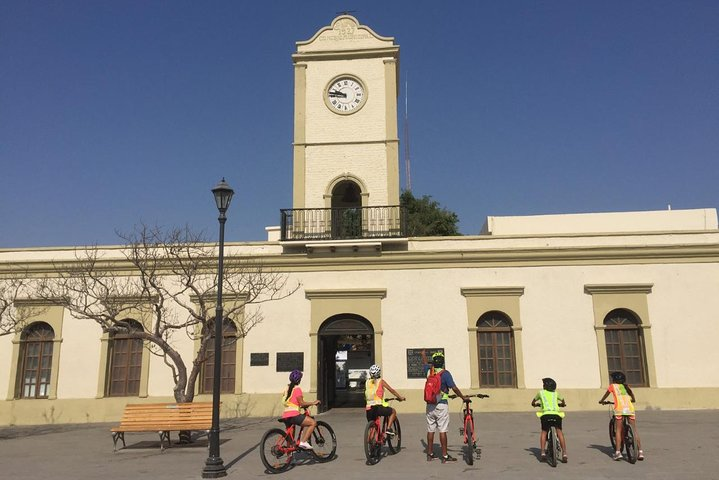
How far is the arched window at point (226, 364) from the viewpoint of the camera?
55.1ft

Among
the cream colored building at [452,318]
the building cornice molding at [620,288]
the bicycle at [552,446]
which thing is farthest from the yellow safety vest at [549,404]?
the building cornice molding at [620,288]

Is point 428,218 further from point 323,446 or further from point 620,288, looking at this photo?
point 323,446

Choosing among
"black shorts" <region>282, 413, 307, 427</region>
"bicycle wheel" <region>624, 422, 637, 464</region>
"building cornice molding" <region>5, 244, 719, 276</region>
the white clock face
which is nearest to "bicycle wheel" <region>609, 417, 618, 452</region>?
"bicycle wheel" <region>624, 422, 637, 464</region>

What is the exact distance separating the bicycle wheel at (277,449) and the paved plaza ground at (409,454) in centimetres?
19

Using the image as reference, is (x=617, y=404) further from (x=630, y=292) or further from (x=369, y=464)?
(x=630, y=292)

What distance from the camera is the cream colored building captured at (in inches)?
633

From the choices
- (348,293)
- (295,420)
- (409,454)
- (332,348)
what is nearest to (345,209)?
(348,293)

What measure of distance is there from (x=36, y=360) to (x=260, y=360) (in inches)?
277

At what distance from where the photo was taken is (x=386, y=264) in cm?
1705

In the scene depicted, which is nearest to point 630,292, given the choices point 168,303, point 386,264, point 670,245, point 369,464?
point 670,245

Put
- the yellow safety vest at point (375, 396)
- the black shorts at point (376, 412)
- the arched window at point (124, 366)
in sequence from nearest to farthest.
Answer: the black shorts at point (376, 412) < the yellow safety vest at point (375, 396) < the arched window at point (124, 366)

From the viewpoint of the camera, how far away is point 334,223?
57.5 ft

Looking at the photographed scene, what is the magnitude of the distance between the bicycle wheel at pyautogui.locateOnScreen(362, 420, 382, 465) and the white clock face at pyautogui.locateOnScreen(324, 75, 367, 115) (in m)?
12.0

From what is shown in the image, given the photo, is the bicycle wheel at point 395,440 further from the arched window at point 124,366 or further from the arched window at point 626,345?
the arched window at point 124,366
